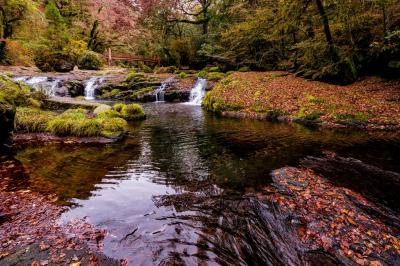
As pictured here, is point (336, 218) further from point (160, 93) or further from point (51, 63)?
point (51, 63)

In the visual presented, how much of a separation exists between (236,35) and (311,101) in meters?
10.9

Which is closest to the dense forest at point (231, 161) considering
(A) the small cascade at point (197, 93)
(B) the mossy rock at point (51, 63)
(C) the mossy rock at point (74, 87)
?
(A) the small cascade at point (197, 93)

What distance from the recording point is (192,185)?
5.75 metres

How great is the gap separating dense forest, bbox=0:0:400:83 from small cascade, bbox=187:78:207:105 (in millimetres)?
4553

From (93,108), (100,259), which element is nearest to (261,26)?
(93,108)

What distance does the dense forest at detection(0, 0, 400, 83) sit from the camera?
14.0 m

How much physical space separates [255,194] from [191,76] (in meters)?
19.3

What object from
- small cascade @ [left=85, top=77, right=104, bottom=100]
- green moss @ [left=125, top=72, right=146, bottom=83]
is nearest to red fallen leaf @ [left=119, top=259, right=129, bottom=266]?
green moss @ [left=125, top=72, right=146, bottom=83]

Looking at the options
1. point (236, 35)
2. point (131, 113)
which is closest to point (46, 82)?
point (131, 113)

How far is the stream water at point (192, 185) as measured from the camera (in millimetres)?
3676

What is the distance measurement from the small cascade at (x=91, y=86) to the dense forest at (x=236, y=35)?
702 cm

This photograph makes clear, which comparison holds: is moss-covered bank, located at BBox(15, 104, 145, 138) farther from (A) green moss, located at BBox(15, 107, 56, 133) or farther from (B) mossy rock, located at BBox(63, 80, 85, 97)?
(B) mossy rock, located at BBox(63, 80, 85, 97)

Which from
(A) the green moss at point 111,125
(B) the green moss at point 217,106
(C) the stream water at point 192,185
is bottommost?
(C) the stream water at point 192,185

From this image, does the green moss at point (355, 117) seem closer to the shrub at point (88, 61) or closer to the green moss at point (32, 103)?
the green moss at point (32, 103)
